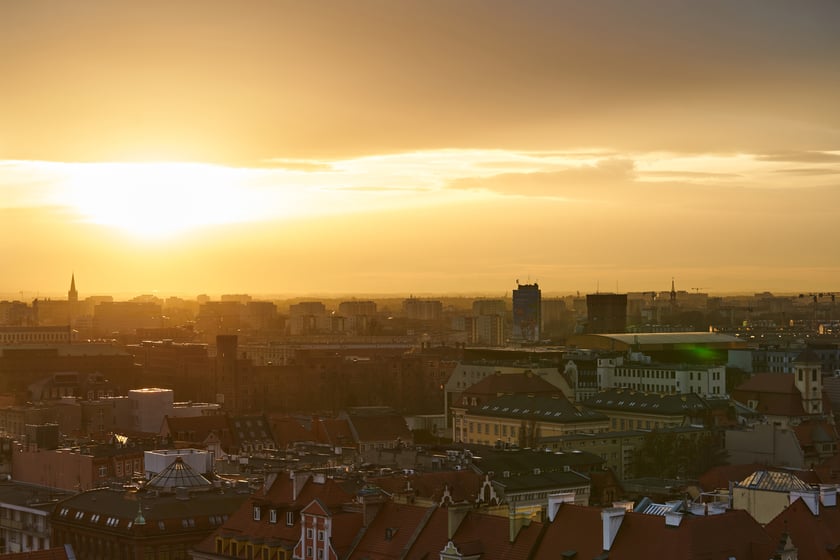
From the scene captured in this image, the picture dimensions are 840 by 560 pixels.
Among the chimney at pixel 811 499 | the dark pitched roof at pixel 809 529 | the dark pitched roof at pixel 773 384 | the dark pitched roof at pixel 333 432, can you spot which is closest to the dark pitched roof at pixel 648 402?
the dark pitched roof at pixel 773 384

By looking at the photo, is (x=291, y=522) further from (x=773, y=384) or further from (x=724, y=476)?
(x=773, y=384)

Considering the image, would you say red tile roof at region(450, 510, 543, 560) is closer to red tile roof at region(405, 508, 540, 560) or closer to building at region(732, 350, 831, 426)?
red tile roof at region(405, 508, 540, 560)

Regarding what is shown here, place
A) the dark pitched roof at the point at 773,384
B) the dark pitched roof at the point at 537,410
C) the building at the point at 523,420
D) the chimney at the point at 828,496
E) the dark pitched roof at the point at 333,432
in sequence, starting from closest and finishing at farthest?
the chimney at the point at 828,496 < the dark pitched roof at the point at 333,432 < the building at the point at 523,420 < the dark pitched roof at the point at 537,410 < the dark pitched roof at the point at 773,384

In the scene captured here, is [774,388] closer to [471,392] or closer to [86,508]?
[471,392]

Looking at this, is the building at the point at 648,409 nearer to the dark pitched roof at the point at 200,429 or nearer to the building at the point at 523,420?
the building at the point at 523,420

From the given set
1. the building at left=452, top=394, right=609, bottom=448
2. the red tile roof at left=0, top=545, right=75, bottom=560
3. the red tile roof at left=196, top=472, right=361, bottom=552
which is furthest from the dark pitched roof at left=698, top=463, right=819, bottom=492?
the red tile roof at left=0, top=545, right=75, bottom=560

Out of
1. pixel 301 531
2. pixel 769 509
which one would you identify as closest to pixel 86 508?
pixel 301 531

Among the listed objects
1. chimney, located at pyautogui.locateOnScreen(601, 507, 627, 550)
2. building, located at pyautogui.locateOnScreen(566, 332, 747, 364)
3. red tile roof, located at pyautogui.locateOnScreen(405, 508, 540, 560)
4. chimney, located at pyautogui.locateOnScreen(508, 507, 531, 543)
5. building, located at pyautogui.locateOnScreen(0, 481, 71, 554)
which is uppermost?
building, located at pyautogui.locateOnScreen(566, 332, 747, 364)

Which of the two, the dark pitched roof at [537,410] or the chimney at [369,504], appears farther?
the dark pitched roof at [537,410]
